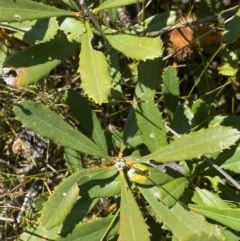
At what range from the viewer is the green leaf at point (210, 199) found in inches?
72.7

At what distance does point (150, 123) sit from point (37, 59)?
19.2 inches

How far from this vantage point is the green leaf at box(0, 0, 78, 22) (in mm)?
1594

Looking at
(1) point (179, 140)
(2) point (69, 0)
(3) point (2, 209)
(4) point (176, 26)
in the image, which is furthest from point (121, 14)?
(3) point (2, 209)

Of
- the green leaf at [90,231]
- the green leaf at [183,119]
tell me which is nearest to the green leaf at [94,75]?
the green leaf at [183,119]

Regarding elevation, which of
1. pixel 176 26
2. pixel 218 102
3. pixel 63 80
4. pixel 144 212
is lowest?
pixel 144 212

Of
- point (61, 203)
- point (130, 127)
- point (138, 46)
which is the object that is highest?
point (138, 46)

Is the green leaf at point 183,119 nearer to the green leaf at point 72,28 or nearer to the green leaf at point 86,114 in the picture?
the green leaf at point 86,114

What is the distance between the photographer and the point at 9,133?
242 cm

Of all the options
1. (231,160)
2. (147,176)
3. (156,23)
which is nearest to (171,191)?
(147,176)

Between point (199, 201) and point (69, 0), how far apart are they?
3.10 ft

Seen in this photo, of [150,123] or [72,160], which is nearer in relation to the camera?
[150,123]

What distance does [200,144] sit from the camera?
162cm

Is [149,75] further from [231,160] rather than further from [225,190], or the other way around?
[225,190]

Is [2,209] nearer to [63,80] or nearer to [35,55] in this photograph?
[63,80]
